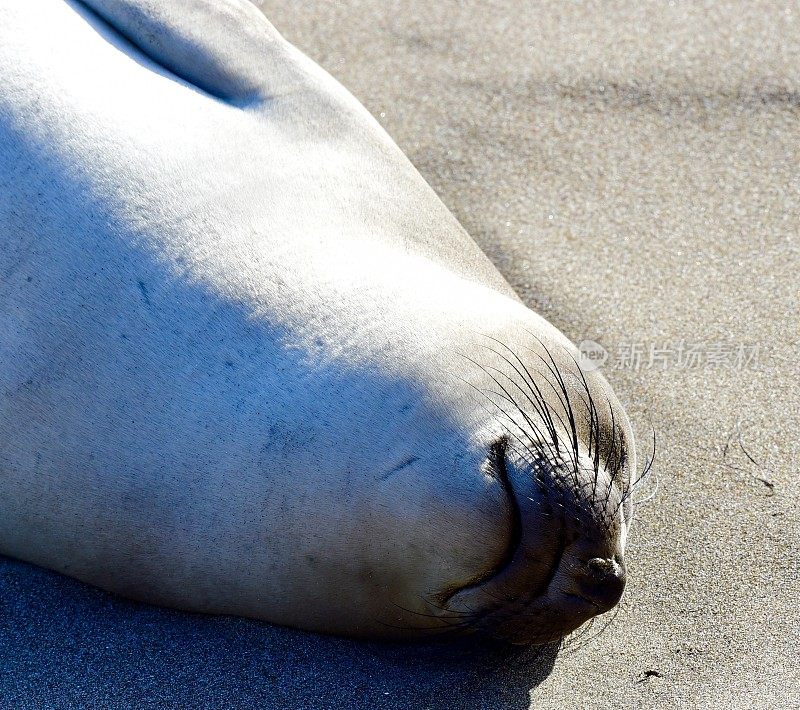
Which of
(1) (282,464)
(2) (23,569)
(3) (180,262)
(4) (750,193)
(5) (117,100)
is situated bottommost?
(4) (750,193)

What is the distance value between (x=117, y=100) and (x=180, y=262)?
0.51 m

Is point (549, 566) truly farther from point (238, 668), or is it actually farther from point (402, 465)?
point (238, 668)

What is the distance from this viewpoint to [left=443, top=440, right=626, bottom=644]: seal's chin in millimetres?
1987

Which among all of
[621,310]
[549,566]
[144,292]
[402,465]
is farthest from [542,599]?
[621,310]

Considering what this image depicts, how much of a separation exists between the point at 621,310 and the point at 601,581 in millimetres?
1182

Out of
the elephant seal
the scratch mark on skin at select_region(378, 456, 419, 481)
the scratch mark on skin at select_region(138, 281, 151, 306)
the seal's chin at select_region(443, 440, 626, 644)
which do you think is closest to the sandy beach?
the elephant seal

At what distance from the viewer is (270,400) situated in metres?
2.12

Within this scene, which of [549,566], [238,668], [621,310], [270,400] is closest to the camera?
[549,566]

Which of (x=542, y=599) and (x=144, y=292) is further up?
(x=144, y=292)

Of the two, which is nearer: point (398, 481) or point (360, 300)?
point (398, 481)

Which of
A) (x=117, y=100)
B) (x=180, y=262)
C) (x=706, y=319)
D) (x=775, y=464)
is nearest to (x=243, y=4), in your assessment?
(x=117, y=100)

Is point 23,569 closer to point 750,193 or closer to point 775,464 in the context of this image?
point 775,464

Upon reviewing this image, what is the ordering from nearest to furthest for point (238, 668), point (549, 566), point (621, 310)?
point (549, 566) < point (238, 668) < point (621, 310)

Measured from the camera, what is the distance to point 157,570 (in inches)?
87.1
